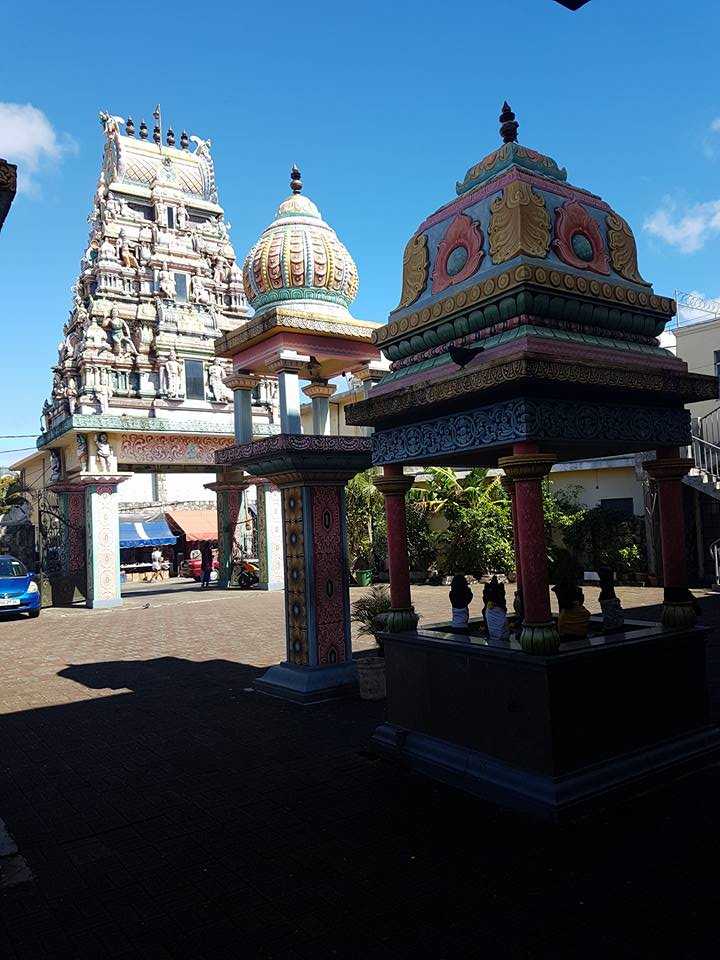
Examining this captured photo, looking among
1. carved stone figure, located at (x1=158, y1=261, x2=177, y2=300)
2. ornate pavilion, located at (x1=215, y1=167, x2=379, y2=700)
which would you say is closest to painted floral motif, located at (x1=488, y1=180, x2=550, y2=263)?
ornate pavilion, located at (x1=215, y1=167, x2=379, y2=700)

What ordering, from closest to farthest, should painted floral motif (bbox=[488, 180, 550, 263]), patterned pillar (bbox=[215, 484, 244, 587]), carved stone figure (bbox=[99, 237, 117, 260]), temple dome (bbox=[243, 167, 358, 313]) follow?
painted floral motif (bbox=[488, 180, 550, 263]), temple dome (bbox=[243, 167, 358, 313]), patterned pillar (bbox=[215, 484, 244, 587]), carved stone figure (bbox=[99, 237, 117, 260])

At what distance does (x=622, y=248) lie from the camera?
614 cm

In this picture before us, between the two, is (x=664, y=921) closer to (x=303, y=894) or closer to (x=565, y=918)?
(x=565, y=918)

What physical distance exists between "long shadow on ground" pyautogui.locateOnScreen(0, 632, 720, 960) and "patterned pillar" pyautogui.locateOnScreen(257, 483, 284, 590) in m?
15.7

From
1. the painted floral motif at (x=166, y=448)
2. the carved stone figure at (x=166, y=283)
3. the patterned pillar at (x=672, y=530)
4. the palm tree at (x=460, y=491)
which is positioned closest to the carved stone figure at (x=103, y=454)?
the painted floral motif at (x=166, y=448)

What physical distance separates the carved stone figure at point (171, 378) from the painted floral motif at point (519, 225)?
62.8 ft

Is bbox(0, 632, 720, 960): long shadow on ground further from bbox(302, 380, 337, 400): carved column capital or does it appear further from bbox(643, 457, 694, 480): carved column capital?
bbox(302, 380, 337, 400): carved column capital

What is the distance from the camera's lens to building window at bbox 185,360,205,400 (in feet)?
79.2

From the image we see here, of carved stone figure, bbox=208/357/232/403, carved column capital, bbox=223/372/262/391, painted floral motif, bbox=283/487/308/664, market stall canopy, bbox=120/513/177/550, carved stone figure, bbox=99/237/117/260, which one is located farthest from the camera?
market stall canopy, bbox=120/513/177/550

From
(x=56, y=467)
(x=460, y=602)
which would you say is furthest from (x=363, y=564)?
(x=460, y=602)

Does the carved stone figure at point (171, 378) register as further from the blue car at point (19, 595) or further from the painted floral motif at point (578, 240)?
the painted floral motif at point (578, 240)

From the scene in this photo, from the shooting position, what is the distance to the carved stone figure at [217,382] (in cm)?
2458

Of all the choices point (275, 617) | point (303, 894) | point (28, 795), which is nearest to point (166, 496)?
point (275, 617)

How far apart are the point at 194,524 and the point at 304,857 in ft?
93.6
